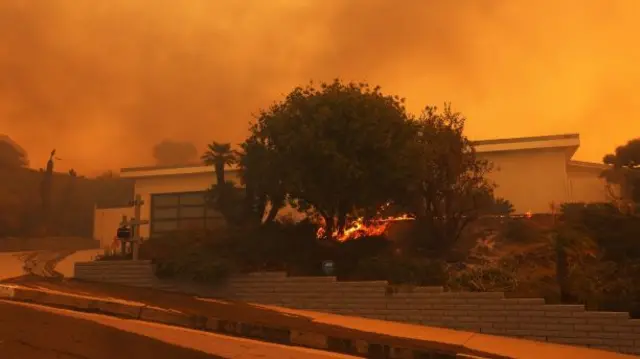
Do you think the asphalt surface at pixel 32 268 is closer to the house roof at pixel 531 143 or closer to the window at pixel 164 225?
the window at pixel 164 225

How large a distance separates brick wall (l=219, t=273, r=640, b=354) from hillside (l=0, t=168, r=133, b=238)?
31123 millimetres

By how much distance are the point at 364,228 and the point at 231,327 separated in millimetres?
8178

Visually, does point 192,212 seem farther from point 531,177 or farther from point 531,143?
point 531,143

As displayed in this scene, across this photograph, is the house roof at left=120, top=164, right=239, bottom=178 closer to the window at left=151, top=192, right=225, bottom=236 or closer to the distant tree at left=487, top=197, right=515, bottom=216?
the window at left=151, top=192, right=225, bottom=236

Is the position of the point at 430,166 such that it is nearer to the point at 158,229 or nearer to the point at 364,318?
the point at 364,318

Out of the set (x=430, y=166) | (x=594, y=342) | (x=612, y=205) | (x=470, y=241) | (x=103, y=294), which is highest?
(x=430, y=166)

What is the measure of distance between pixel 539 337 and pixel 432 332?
2.28 m

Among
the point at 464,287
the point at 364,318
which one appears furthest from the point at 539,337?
the point at 364,318

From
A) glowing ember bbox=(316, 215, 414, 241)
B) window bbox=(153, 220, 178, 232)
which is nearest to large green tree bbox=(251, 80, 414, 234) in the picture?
glowing ember bbox=(316, 215, 414, 241)

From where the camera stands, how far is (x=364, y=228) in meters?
18.0

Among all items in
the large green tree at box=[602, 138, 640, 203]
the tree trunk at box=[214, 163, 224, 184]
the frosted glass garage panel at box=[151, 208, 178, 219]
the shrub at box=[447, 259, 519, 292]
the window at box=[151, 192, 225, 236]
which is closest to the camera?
the shrub at box=[447, 259, 519, 292]

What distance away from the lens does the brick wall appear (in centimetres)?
1042

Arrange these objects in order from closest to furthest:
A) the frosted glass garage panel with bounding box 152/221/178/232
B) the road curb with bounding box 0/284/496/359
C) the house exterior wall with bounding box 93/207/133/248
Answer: the road curb with bounding box 0/284/496/359 → the frosted glass garage panel with bounding box 152/221/178/232 → the house exterior wall with bounding box 93/207/133/248

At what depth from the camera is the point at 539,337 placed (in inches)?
429
